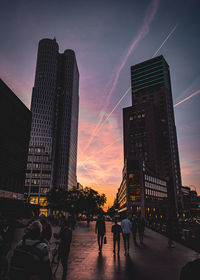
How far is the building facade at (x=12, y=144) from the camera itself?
4336 centimetres

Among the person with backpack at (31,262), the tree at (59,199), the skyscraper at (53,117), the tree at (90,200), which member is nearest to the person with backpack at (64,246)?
the person with backpack at (31,262)

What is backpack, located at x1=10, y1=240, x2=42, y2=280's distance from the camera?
2.94 m

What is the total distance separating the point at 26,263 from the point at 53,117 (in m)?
144

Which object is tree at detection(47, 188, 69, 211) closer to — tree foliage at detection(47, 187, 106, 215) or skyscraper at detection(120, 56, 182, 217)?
tree foliage at detection(47, 187, 106, 215)

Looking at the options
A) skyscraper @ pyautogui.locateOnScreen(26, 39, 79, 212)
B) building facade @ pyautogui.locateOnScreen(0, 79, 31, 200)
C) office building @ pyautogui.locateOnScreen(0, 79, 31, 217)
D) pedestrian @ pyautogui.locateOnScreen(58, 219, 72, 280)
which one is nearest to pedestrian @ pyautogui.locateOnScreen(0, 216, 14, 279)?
pedestrian @ pyautogui.locateOnScreen(58, 219, 72, 280)

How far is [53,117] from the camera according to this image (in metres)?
142

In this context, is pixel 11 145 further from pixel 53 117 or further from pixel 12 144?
pixel 53 117

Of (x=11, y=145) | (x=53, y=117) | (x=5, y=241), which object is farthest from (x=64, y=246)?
(x=53, y=117)

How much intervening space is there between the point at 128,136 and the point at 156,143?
58.7 ft

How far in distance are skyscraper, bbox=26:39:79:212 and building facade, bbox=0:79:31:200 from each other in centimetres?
5973

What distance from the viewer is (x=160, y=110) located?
456 ft

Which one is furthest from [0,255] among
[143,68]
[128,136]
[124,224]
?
[143,68]

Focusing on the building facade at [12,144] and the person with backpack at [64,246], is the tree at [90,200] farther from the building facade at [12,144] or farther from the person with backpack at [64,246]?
the person with backpack at [64,246]

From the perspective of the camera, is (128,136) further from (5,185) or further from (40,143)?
(5,185)
